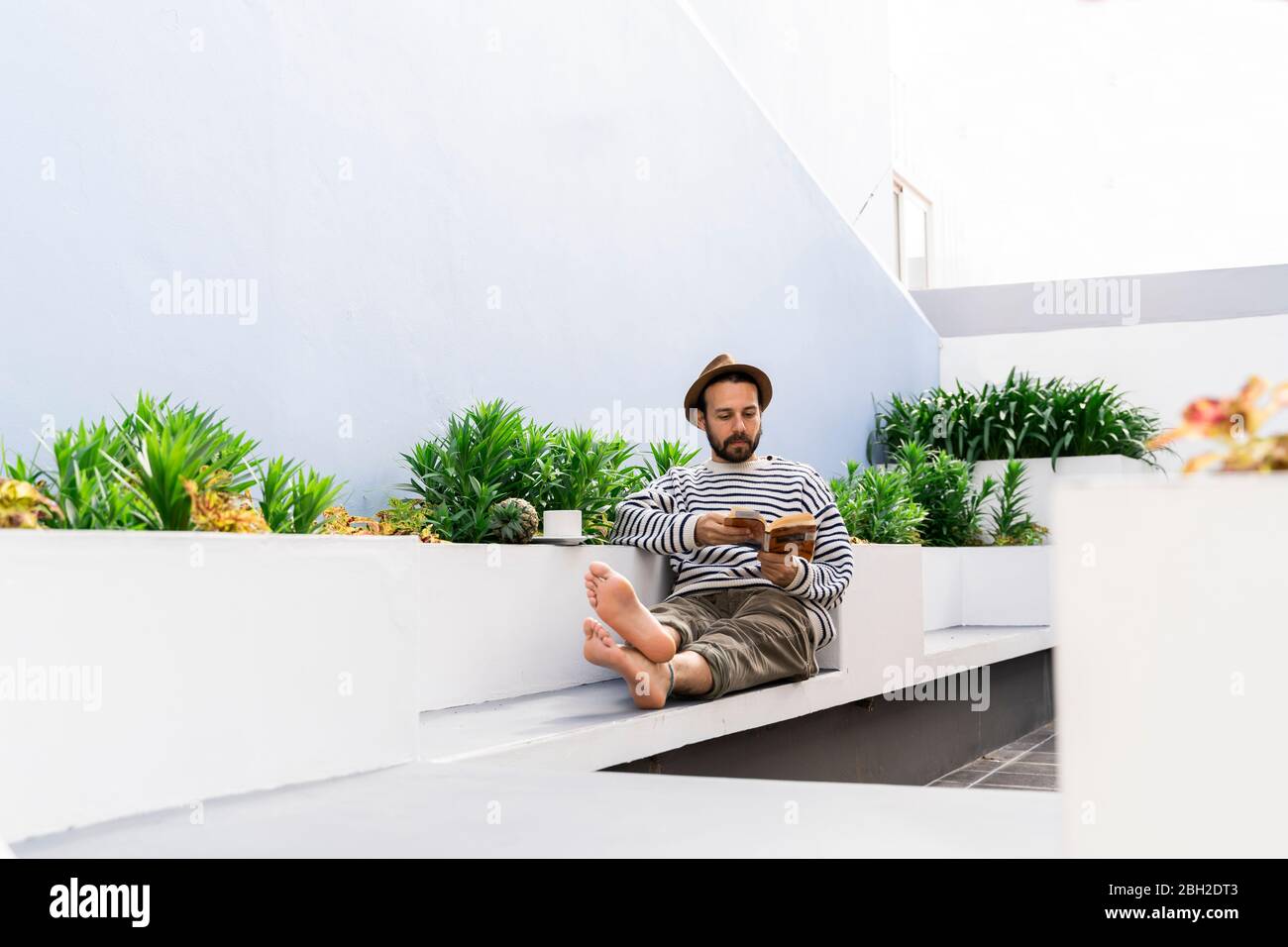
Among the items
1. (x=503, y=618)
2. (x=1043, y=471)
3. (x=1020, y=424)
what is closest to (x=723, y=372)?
(x=503, y=618)

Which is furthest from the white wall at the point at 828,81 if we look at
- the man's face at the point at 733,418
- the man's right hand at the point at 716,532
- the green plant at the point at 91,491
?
the green plant at the point at 91,491

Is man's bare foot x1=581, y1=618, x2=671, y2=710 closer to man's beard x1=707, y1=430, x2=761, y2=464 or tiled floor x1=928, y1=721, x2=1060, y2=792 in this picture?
man's beard x1=707, y1=430, x2=761, y2=464

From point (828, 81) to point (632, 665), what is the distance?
635 cm

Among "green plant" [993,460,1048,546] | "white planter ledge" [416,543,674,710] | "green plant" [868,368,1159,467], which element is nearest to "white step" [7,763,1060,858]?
"white planter ledge" [416,543,674,710]

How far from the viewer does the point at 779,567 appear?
3.55 meters

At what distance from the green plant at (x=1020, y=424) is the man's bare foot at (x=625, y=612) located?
5209mm

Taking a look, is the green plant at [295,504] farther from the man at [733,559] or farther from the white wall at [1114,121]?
the white wall at [1114,121]

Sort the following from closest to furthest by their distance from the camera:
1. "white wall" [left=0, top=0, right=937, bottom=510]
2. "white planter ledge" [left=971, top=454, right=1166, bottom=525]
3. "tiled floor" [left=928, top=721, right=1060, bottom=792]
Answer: "white wall" [left=0, top=0, right=937, bottom=510] < "tiled floor" [left=928, top=721, right=1060, bottom=792] < "white planter ledge" [left=971, top=454, right=1166, bottom=525]

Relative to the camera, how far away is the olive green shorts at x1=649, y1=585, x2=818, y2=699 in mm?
3324

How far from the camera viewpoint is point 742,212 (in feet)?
21.4

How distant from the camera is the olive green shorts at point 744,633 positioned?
10.9 ft

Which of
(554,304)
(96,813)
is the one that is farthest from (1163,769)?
(554,304)

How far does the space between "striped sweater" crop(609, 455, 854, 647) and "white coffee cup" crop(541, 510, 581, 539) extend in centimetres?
26
